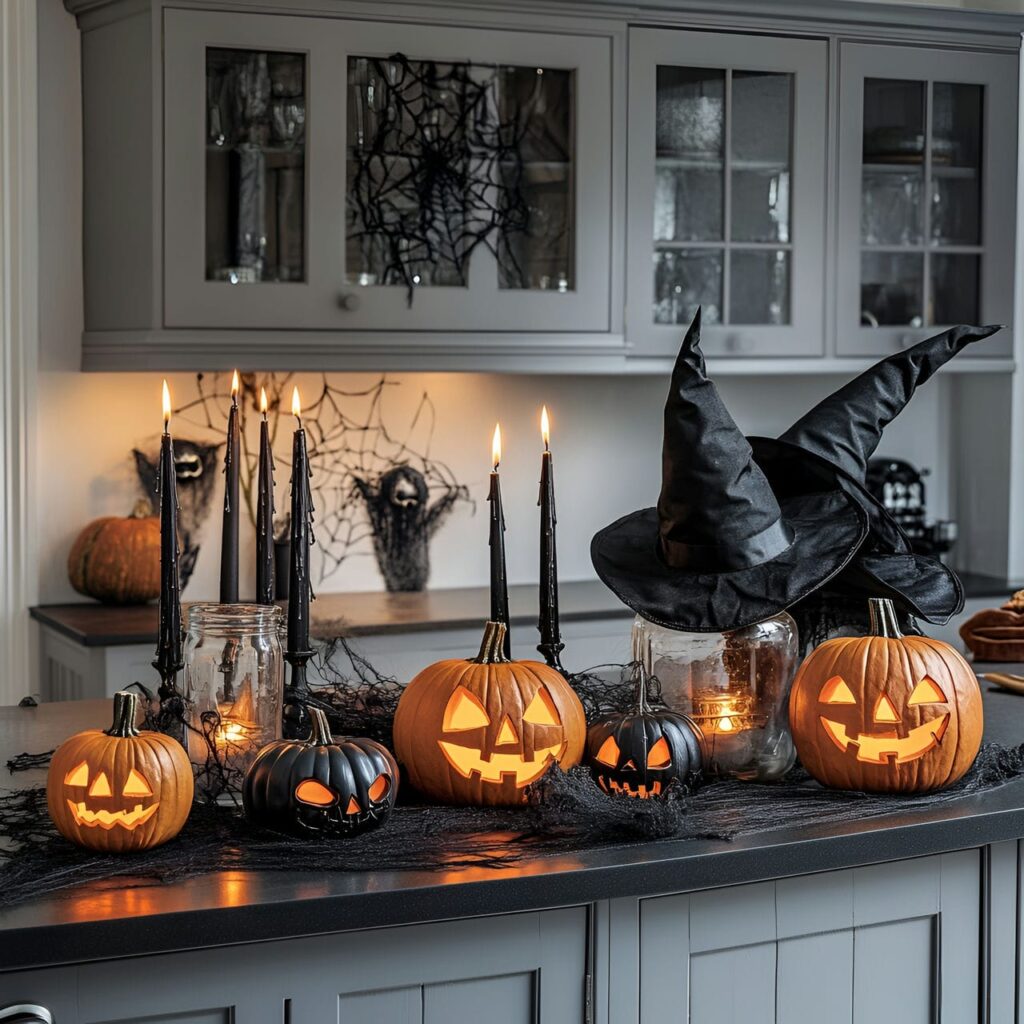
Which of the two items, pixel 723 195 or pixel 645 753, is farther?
pixel 723 195

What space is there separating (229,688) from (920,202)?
8.89ft

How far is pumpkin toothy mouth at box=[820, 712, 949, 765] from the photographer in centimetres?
136

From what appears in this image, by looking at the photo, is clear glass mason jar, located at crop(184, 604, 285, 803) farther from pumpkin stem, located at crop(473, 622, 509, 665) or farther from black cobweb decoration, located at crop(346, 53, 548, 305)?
black cobweb decoration, located at crop(346, 53, 548, 305)

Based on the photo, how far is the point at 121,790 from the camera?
1171 millimetres

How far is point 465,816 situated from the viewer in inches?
51.8

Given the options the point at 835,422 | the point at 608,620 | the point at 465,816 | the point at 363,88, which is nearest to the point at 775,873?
the point at 465,816

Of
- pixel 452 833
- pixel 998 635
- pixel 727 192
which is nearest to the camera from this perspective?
pixel 452 833

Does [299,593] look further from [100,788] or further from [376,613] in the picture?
[376,613]

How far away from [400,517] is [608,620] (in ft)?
2.00

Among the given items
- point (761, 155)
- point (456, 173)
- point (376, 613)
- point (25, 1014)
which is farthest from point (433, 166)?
point (25, 1014)

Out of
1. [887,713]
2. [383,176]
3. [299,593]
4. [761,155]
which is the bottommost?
[887,713]

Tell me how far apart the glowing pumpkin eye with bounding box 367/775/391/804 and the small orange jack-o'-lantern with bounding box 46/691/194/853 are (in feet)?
0.49

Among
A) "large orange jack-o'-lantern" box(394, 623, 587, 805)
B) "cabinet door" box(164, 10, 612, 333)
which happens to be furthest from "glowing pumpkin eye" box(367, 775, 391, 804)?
"cabinet door" box(164, 10, 612, 333)

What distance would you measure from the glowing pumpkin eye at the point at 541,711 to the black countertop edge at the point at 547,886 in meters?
0.15
